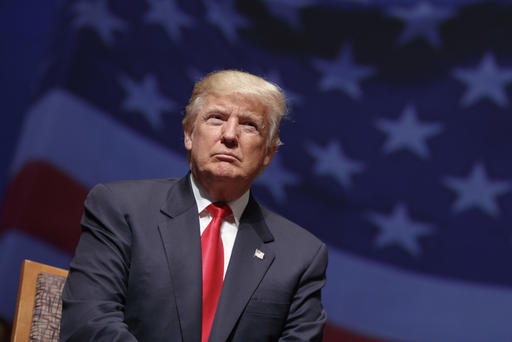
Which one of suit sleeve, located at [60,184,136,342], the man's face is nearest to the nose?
the man's face

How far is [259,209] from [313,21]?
3.10m

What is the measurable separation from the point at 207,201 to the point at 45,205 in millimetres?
1912

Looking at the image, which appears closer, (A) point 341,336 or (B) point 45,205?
(B) point 45,205

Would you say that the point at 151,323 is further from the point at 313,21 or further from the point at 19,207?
the point at 313,21

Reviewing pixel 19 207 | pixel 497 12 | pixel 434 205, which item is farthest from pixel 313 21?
pixel 19 207

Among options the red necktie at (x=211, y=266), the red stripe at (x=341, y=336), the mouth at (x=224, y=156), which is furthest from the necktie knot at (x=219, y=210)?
the red stripe at (x=341, y=336)

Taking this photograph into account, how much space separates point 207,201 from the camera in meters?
1.70

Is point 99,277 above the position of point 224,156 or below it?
below

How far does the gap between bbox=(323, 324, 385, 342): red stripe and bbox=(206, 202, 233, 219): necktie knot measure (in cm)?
248

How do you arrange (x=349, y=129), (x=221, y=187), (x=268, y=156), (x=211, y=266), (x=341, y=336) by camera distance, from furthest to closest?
(x=349, y=129) → (x=341, y=336) → (x=268, y=156) → (x=221, y=187) → (x=211, y=266)

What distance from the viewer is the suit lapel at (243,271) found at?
1493mm

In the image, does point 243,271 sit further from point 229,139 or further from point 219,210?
point 229,139

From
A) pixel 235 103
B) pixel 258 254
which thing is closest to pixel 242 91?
pixel 235 103

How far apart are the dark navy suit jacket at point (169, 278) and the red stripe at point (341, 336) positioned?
2347mm
